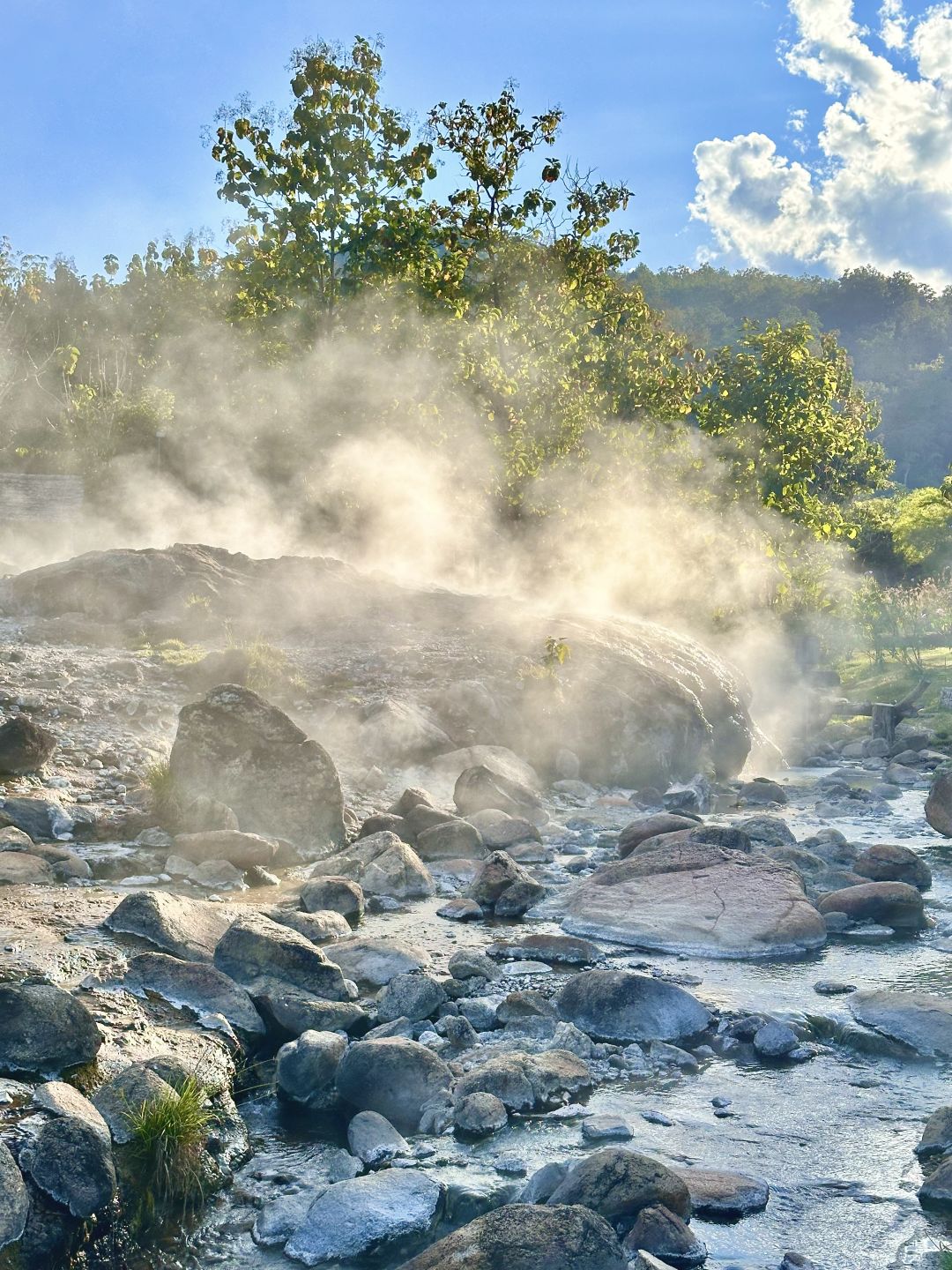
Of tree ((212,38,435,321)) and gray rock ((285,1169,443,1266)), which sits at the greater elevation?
tree ((212,38,435,321))

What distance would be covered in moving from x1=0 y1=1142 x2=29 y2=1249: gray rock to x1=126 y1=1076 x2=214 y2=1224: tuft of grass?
18.7 inches

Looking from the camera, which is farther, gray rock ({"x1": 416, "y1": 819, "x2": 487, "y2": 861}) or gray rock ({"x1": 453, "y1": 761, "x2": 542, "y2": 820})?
gray rock ({"x1": 453, "y1": 761, "x2": 542, "y2": 820})

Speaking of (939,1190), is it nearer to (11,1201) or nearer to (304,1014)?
(304,1014)

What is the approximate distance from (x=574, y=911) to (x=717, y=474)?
790 inches

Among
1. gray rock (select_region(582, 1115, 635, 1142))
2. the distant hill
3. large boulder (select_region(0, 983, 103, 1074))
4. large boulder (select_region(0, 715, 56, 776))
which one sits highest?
the distant hill

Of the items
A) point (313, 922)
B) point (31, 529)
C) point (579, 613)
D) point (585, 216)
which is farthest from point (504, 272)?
point (313, 922)

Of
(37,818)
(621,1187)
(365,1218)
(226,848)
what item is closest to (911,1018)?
(621,1187)

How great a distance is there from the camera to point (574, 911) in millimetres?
8836

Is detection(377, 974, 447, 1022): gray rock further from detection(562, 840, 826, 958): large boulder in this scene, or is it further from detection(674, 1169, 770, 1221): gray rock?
detection(562, 840, 826, 958): large boulder

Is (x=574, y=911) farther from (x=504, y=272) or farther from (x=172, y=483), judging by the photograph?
(x=172, y=483)

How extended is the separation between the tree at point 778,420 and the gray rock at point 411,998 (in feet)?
74.3

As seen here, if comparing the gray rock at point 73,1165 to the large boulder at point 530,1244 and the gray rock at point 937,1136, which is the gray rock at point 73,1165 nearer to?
the large boulder at point 530,1244

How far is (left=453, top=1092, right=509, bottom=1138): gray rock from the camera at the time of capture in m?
5.25

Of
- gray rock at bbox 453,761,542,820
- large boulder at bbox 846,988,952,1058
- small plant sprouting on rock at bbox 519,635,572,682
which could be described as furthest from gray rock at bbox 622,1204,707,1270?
small plant sprouting on rock at bbox 519,635,572,682
